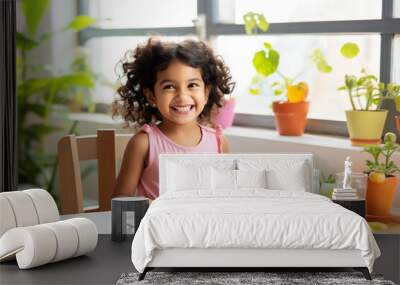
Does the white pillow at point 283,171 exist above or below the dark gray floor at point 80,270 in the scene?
above

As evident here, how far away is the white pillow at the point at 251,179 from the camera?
4352 millimetres

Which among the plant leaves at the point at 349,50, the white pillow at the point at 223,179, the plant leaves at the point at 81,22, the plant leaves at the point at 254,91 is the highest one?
the plant leaves at the point at 81,22

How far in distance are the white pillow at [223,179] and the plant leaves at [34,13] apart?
2403 mm

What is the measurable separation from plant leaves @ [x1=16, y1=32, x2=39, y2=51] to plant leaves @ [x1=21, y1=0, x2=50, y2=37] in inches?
2.5

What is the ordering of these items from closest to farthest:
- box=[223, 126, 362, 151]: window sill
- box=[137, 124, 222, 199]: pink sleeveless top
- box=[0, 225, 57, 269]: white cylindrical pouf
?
1. box=[0, 225, 57, 269]: white cylindrical pouf
2. box=[137, 124, 222, 199]: pink sleeveless top
3. box=[223, 126, 362, 151]: window sill

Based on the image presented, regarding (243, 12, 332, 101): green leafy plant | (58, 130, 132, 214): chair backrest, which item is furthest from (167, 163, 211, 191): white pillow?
(243, 12, 332, 101): green leafy plant

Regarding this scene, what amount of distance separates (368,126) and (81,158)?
1.69 m

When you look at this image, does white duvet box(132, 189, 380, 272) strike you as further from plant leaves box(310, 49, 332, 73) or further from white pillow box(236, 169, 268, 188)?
plant leaves box(310, 49, 332, 73)

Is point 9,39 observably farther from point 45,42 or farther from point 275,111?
point 275,111

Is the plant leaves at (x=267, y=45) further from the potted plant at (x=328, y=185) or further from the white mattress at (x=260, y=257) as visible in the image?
the white mattress at (x=260, y=257)

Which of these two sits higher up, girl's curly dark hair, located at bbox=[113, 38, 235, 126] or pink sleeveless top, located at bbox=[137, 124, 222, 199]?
girl's curly dark hair, located at bbox=[113, 38, 235, 126]

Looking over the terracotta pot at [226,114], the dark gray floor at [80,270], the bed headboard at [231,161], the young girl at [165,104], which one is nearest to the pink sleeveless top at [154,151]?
the young girl at [165,104]

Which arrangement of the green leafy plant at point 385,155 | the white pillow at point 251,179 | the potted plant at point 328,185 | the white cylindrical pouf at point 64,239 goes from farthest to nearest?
the potted plant at point 328,185 < the green leafy plant at point 385,155 < the white pillow at point 251,179 < the white cylindrical pouf at point 64,239

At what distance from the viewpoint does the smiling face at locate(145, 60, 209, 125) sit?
484 centimetres
